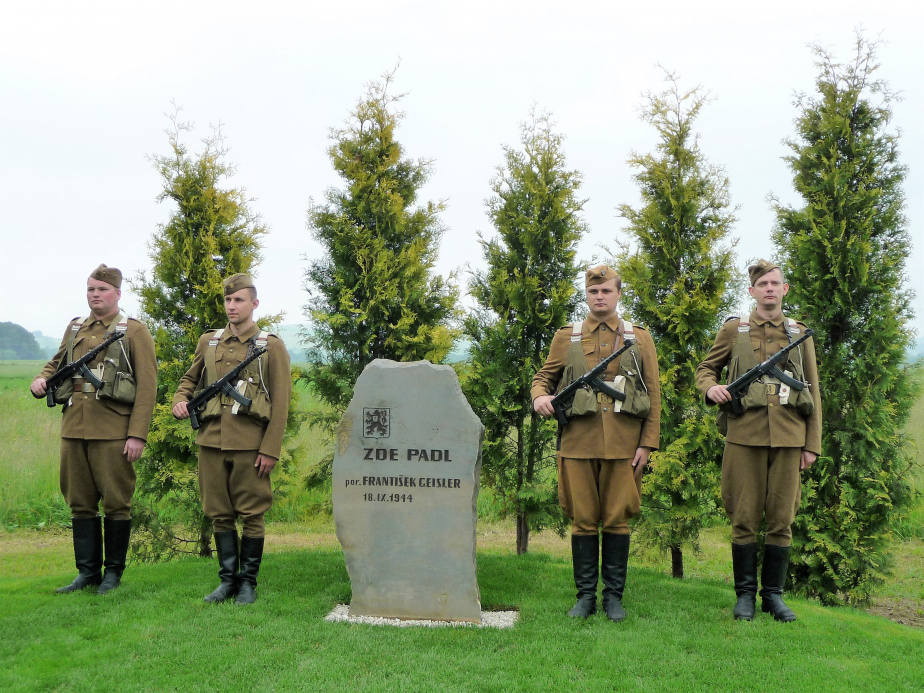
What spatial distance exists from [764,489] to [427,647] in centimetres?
254

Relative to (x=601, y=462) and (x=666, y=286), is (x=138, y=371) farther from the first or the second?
(x=666, y=286)

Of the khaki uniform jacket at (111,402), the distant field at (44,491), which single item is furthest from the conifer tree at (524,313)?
the khaki uniform jacket at (111,402)

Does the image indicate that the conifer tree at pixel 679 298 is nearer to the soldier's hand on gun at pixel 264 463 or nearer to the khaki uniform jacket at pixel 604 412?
the khaki uniform jacket at pixel 604 412

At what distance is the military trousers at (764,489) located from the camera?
192 inches

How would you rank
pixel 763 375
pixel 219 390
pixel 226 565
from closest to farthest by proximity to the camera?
pixel 763 375 → pixel 219 390 → pixel 226 565

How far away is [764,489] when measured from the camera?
4957 mm

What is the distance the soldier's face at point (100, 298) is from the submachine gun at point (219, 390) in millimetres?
1094

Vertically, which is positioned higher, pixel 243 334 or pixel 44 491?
pixel 243 334

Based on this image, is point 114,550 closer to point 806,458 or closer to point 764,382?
point 764,382

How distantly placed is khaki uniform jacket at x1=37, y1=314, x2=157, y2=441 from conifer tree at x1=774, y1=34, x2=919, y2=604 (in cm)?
571

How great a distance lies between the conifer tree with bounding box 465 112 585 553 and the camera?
725 centimetres

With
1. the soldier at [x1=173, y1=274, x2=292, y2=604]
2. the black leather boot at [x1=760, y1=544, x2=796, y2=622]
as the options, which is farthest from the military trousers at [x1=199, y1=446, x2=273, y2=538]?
the black leather boot at [x1=760, y1=544, x2=796, y2=622]

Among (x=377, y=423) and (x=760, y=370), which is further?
(x=377, y=423)

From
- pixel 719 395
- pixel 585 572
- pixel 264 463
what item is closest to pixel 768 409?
pixel 719 395
